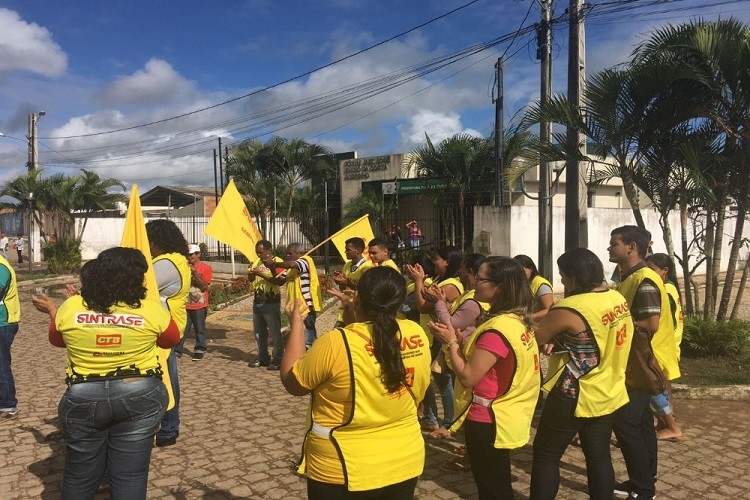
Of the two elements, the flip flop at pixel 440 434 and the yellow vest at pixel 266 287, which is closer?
the flip flop at pixel 440 434

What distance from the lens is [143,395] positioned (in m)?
2.97

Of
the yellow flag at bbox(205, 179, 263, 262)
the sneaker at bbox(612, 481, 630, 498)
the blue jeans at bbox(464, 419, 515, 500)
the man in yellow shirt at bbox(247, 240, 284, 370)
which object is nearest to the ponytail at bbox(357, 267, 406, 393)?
→ the blue jeans at bbox(464, 419, 515, 500)

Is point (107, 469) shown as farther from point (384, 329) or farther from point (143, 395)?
point (384, 329)

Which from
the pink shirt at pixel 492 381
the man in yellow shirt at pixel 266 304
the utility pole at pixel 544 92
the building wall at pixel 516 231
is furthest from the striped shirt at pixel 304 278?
the building wall at pixel 516 231

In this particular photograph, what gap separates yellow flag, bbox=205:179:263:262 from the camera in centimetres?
843

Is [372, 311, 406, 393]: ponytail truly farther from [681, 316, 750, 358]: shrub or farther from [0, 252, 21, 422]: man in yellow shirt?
[681, 316, 750, 358]: shrub

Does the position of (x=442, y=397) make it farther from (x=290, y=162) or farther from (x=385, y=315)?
(x=290, y=162)

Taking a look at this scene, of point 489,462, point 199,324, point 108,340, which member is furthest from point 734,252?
point 108,340

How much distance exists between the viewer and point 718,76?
23.5 ft

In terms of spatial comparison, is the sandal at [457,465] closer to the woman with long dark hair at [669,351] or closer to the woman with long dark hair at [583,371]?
the woman with long dark hair at [583,371]

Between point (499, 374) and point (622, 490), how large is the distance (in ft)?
5.84

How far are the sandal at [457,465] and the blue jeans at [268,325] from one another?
3696 mm

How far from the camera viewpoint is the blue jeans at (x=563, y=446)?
3312 millimetres

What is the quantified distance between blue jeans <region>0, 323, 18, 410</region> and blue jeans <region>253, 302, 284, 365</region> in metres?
2.90
